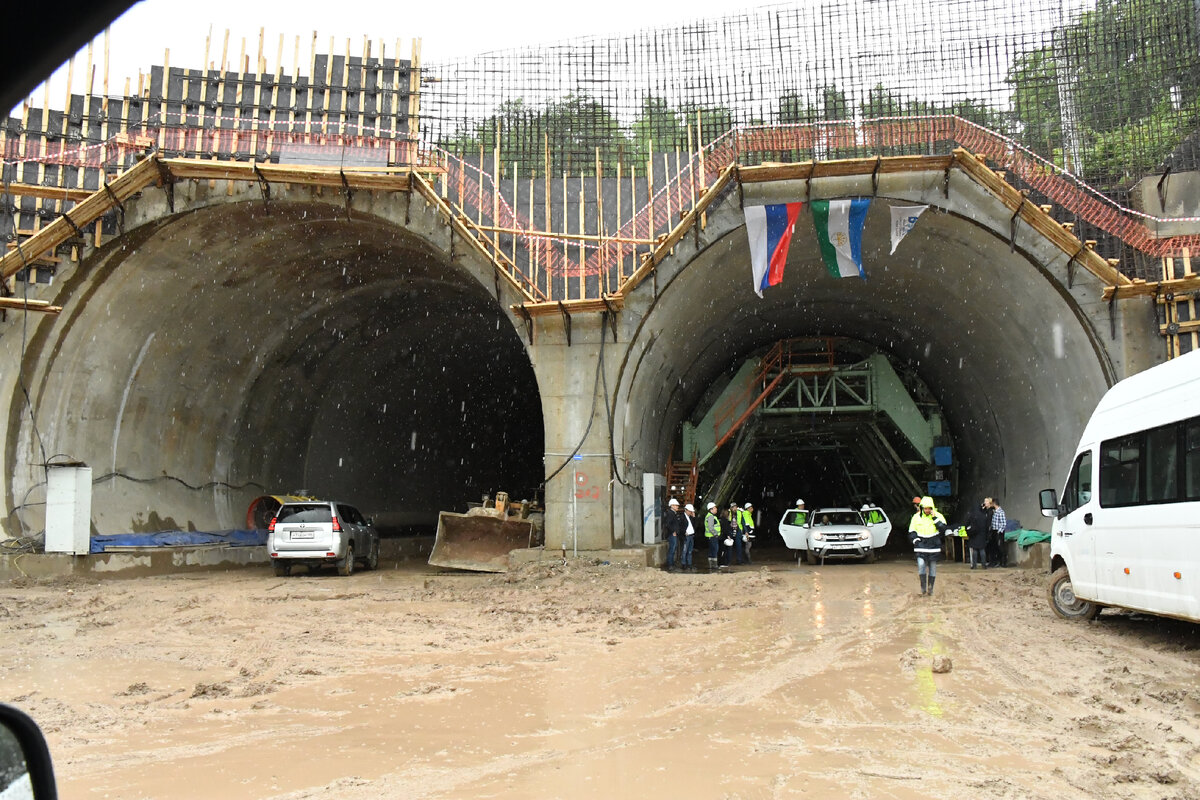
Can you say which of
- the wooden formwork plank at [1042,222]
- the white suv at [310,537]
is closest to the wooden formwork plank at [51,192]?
the white suv at [310,537]

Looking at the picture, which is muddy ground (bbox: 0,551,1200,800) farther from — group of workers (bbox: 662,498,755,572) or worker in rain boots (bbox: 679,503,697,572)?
group of workers (bbox: 662,498,755,572)

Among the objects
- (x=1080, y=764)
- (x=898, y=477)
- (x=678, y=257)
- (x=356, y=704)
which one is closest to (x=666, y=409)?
(x=678, y=257)

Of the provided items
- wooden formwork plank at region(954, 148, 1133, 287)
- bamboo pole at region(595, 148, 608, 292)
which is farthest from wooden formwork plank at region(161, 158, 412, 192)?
wooden formwork plank at region(954, 148, 1133, 287)

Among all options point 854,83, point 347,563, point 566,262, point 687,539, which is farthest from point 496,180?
point 687,539

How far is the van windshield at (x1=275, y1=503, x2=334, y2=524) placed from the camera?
19.7 meters

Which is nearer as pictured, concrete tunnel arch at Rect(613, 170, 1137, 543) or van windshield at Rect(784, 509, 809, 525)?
concrete tunnel arch at Rect(613, 170, 1137, 543)

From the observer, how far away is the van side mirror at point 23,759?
2152mm

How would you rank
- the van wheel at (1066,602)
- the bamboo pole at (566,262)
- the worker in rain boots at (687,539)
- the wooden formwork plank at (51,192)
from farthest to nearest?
the worker in rain boots at (687,539) → the bamboo pole at (566,262) → the wooden formwork plank at (51,192) → the van wheel at (1066,602)

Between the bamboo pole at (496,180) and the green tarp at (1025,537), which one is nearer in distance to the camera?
the bamboo pole at (496,180)

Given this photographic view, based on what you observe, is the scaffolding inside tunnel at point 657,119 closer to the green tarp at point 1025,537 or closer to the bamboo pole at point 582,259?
the bamboo pole at point 582,259

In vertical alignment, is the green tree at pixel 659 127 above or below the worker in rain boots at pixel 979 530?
above

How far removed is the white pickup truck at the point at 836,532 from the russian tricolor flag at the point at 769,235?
774 cm

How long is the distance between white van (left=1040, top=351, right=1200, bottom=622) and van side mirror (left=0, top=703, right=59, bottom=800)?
359 inches

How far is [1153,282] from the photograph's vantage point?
1769cm
